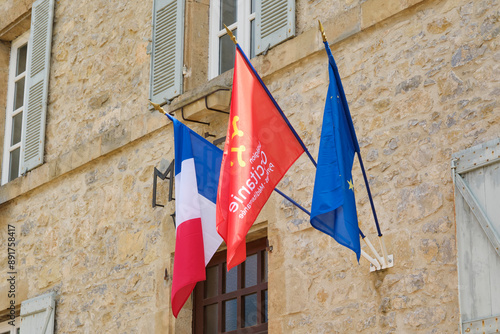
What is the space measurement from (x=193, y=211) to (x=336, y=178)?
1127mm

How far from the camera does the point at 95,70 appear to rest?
8172 millimetres

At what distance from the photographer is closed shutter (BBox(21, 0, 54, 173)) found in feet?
28.0

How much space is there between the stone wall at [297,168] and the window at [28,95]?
0.13 meters

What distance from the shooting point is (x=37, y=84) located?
875 centimetres

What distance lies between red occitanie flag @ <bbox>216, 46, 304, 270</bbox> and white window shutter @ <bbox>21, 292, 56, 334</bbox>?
3.17m

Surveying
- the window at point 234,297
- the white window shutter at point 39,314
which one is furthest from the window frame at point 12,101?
the window at point 234,297

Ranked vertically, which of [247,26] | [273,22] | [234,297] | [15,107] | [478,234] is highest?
[15,107]

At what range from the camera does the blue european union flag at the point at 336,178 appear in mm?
4699

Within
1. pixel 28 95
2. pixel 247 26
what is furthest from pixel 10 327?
pixel 247 26

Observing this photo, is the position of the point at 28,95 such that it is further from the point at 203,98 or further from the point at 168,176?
the point at 203,98

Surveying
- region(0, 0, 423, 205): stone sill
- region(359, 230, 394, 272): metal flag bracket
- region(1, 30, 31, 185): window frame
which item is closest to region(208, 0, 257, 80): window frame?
region(0, 0, 423, 205): stone sill

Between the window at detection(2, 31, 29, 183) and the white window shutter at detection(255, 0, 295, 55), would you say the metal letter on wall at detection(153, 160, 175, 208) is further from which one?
the window at detection(2, 31, 29, 183)


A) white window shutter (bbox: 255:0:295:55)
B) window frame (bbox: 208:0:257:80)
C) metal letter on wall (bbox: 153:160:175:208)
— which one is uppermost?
window frame (bbox: 208:0:257:80)

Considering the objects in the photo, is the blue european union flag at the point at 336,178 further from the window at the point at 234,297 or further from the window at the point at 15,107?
the window at the point at 15,107
